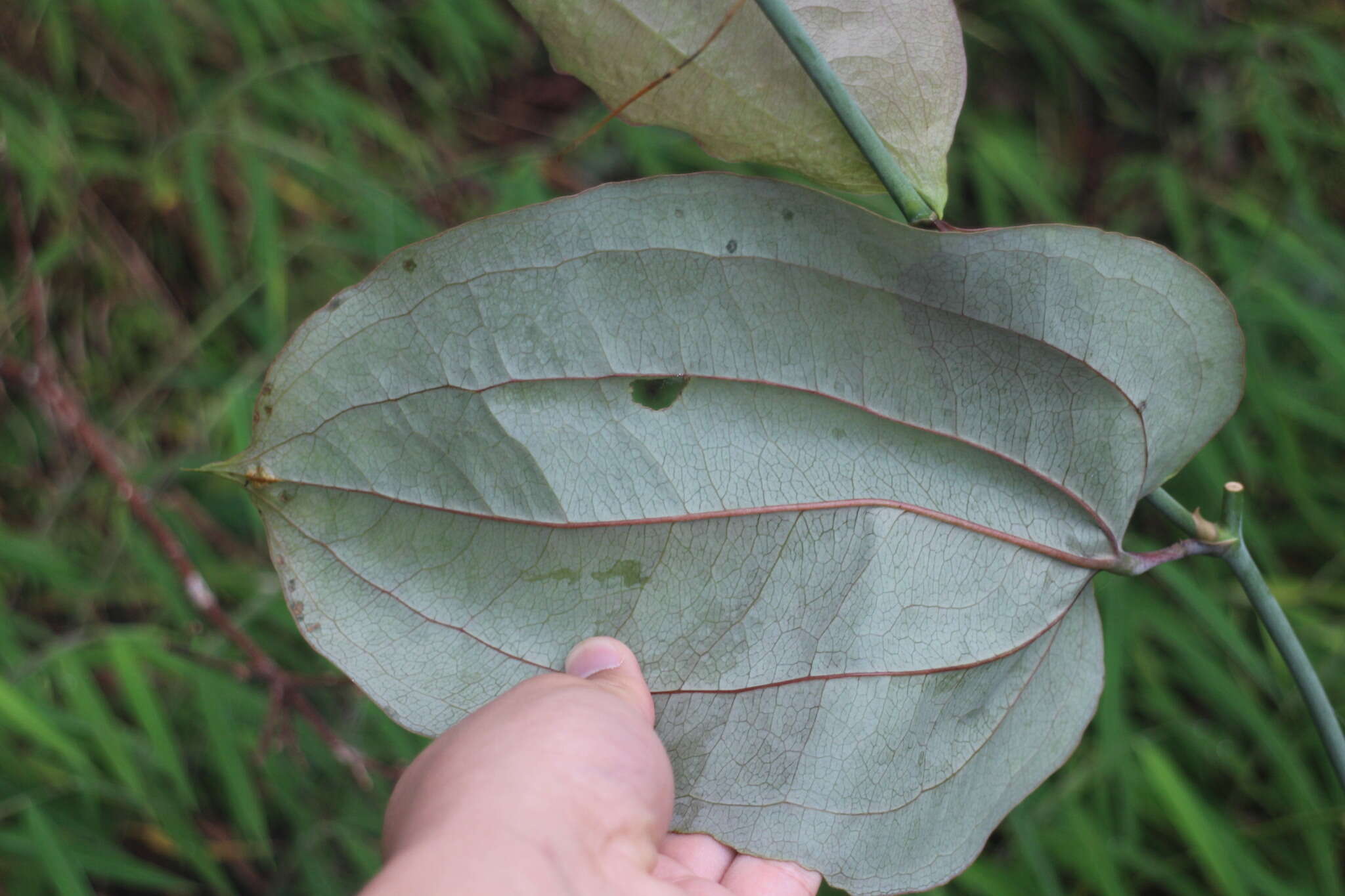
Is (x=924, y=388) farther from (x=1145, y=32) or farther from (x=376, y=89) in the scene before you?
(x=376, y=89)

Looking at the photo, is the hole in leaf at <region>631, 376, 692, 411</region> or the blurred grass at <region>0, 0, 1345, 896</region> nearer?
the hole in leaf at <region>631, 376, 692, 411</region>

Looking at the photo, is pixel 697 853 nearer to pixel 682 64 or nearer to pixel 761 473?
pixel 761 473

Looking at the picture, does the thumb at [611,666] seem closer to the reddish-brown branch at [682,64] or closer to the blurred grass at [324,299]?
the reddish-brown branch at [682,64]

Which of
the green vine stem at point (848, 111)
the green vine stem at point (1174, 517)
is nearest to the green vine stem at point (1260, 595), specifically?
the green vine stem at point (1174, 517)

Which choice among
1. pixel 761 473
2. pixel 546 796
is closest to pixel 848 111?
pixel 761 473

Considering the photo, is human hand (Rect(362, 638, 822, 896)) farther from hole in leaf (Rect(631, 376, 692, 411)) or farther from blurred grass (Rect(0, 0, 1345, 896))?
blurred grass (Rect(0, 0, 1345, 896))

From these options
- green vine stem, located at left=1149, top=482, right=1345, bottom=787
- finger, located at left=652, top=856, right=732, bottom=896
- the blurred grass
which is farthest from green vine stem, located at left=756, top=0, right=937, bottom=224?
the blurred grass

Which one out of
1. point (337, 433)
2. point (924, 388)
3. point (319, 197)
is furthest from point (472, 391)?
point (319, 197)
